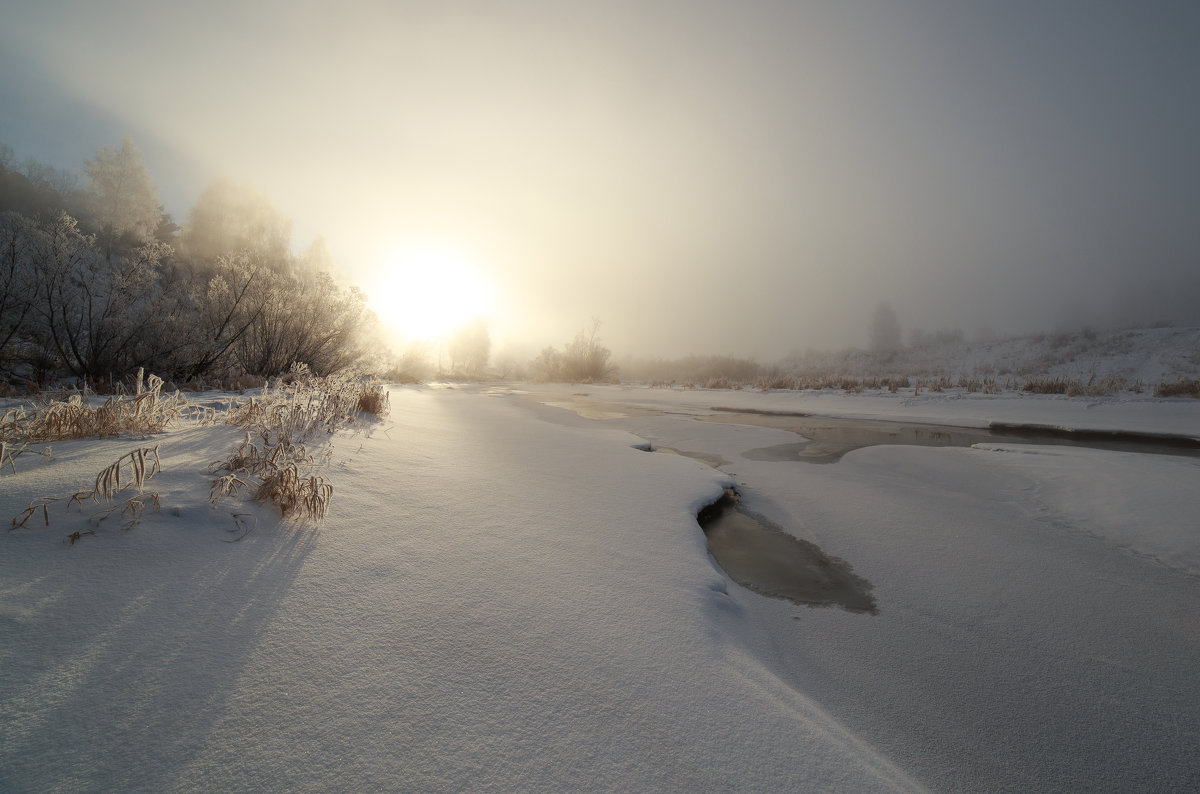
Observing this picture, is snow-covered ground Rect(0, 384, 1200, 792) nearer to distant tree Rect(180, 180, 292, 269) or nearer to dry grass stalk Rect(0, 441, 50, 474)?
dry grass stalk Rect(0, 441, 50, 474)

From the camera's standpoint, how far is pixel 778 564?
2646mm

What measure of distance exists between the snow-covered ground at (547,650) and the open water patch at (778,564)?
5.0 inches

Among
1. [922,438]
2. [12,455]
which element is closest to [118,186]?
[12,455]

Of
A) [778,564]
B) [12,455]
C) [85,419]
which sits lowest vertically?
[778,564]

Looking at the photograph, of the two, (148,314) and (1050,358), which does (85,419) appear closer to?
(148,314)

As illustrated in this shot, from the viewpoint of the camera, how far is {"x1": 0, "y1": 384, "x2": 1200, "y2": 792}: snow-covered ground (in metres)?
0.93

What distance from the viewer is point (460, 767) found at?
91 centimetres

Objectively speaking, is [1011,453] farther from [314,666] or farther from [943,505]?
[314,666]

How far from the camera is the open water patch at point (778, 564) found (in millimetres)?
2268

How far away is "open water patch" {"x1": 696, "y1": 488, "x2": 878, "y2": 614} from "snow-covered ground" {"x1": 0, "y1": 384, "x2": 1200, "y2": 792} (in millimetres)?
126

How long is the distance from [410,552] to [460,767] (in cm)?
111

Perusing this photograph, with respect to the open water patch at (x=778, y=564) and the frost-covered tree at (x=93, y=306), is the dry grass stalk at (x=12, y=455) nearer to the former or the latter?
the open water patch at (x=778, y=564)

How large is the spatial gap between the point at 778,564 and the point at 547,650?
5.90 feet

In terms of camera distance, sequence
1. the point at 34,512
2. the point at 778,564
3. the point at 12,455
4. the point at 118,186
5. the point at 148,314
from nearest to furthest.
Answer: the point at 34,512 < the point at 12,455 < the point at 778,564 < the point at 148,314 < the point at 118,186
